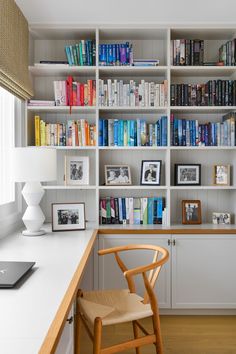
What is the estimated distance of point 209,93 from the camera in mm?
3576

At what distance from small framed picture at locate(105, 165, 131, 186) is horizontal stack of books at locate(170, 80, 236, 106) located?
0.72 m

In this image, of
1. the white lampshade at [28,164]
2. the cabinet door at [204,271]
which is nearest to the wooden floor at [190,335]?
the cabinet door at [204,271]

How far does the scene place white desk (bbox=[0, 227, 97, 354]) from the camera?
123 centimetres

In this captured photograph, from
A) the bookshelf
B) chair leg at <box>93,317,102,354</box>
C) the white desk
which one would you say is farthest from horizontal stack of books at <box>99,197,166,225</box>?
chair leg at <box>93,317,102,354</box>

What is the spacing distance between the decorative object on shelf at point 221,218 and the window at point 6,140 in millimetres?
1761

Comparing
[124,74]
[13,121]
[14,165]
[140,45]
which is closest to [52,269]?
[14,165]

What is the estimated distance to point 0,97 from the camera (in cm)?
311

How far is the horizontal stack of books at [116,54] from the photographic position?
11.6 feet

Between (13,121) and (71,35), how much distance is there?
95cm

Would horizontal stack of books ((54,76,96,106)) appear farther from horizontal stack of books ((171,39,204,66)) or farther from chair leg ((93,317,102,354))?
chair leg ((93,317,102,354))

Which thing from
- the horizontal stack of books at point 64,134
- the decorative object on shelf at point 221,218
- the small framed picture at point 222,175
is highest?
the horizontal stack of books at point 64,134

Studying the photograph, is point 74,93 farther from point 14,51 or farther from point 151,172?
point 151,172

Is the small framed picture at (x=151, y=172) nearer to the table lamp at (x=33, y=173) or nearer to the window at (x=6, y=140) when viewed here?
the table lamp at (x=33, y=173)

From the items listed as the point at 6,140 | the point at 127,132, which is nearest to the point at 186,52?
the point at 127,132
